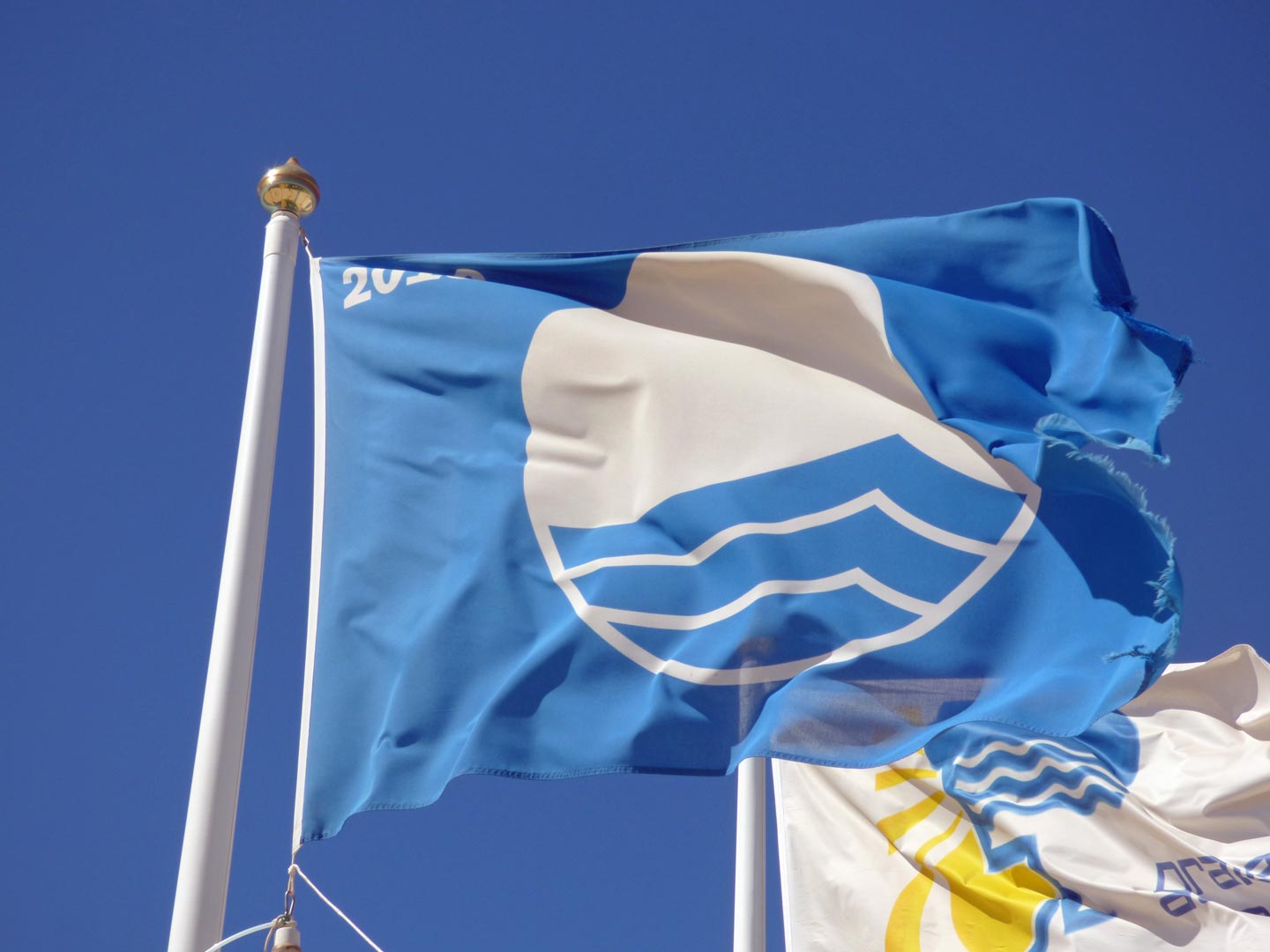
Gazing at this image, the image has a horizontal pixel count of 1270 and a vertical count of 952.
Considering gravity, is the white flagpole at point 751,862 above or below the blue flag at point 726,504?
below

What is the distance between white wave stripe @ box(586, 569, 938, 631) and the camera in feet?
18.7

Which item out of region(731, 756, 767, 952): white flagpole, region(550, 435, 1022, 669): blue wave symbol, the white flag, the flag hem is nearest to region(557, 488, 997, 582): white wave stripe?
region(550, 435, 1022, 669): blue wave symbol

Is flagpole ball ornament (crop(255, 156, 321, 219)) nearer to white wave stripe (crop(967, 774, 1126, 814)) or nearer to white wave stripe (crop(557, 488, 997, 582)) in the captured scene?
white wave stripe (crop(557, 488, 997, 582))

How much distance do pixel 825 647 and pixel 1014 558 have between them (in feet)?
2.44

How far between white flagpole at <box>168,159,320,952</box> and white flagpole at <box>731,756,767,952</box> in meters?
2.72

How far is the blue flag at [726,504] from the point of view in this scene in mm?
5406

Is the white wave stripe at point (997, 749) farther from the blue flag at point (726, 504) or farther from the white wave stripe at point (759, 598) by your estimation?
the white wave stripe at point (759, 598)

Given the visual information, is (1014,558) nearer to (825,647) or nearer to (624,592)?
(825,647)

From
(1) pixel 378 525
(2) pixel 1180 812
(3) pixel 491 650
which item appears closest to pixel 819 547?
(3) pixel 491 650

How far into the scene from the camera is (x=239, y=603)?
210 inches

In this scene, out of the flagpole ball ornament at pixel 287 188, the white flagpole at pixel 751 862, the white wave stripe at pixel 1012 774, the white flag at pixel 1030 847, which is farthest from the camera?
the white wave stripe at pixel 1012 774

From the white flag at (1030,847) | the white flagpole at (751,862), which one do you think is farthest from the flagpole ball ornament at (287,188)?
the white flag at (1030,847)

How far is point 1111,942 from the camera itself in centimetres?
839

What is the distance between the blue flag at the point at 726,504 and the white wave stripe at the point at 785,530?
0.5 inches
